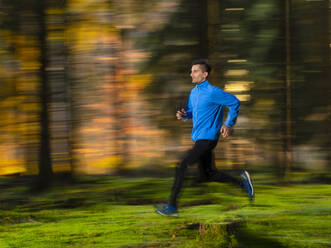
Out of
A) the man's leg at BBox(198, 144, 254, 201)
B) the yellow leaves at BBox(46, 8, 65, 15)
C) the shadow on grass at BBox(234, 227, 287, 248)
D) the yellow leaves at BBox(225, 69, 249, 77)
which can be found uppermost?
the yellow leaves at BBox(46, 8, 65, 15)

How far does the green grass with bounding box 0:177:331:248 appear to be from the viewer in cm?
547

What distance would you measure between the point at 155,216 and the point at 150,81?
336 cm

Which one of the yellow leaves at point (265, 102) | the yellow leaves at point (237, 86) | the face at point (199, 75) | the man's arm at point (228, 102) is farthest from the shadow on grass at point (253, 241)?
the yellow leaves at point (265, 102)

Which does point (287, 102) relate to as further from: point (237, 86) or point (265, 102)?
point (237, 86)

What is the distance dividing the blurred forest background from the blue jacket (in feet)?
9.56

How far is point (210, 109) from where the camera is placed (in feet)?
21.5

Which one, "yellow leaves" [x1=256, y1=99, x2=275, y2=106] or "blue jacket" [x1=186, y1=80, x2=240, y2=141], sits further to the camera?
"yellow leaves" [x1=256, y1=99, x2=275, y2=106]

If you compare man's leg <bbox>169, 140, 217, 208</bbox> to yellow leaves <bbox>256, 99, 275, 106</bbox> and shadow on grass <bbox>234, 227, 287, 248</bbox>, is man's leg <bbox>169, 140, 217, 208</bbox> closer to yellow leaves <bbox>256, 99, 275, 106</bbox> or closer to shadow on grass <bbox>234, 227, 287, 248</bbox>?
shadow on grass <bbox>234, 227, 287, 248</bbox>

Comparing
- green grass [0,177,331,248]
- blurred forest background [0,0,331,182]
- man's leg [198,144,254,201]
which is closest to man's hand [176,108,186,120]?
man's leg [198,144,254,201]

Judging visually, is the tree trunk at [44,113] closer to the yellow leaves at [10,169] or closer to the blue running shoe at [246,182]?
the yellow leaves at [10,169]

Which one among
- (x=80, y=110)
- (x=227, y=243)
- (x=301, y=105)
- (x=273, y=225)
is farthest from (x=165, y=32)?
(x=227, y=243)

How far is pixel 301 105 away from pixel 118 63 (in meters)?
3.16

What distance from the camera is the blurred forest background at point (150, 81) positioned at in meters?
9.16

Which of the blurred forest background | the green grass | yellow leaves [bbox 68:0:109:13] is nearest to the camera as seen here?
the green grass
